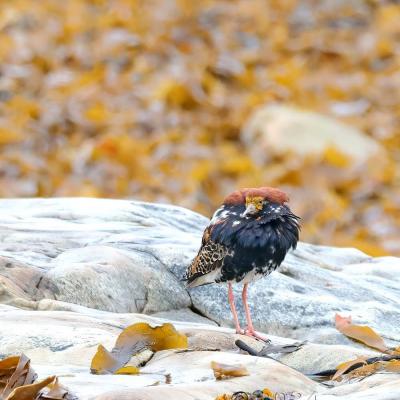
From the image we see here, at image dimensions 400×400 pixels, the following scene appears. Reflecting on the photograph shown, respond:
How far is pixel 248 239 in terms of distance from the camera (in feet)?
15.9

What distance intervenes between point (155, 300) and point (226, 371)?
5.44 feet

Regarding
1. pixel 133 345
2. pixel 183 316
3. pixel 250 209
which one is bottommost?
pixel 183 316

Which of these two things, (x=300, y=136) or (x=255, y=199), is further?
(x=300, y=136)

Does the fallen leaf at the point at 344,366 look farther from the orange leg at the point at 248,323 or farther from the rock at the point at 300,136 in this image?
the rock at the point at 300,136

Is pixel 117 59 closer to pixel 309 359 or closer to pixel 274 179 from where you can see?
pixel 274 179

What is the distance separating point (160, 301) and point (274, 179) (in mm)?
3818

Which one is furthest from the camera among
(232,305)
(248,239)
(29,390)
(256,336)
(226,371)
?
(232,305)

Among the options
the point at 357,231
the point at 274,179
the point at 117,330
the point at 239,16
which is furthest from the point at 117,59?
the point at 117,330

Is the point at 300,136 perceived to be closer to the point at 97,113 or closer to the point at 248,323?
the point at 97,113

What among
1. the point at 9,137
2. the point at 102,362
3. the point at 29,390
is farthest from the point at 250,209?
the point at 9,137

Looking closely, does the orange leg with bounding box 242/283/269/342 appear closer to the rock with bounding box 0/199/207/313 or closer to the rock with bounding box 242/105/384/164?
the rock with bounding box 0/199/207/313

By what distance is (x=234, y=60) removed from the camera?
10.9 metres

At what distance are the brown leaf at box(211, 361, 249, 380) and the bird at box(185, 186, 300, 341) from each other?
4.52 feet

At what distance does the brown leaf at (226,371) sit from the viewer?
11.1 feet
